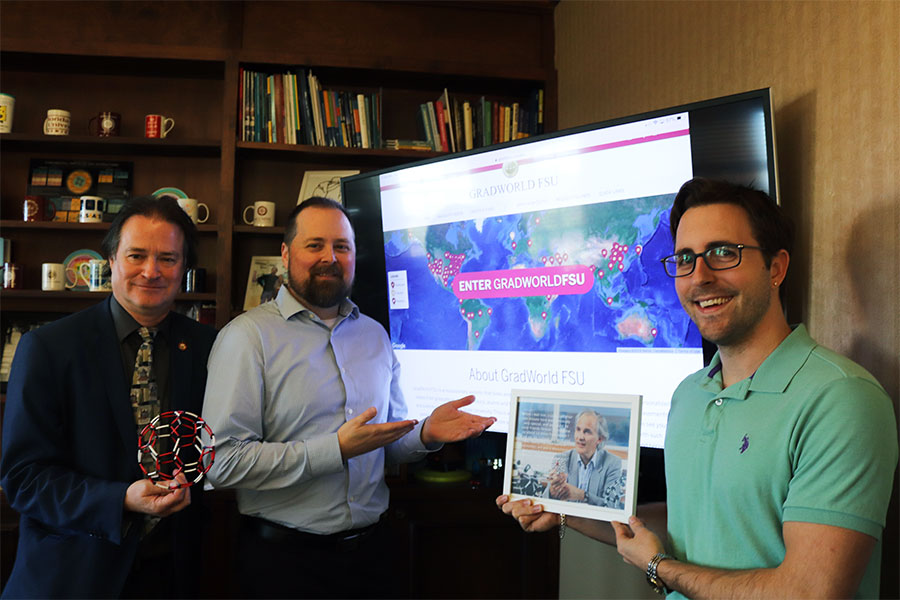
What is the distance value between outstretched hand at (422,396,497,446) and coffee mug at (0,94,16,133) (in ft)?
8.11

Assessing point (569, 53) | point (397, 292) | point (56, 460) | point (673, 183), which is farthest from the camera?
point (569, 53)

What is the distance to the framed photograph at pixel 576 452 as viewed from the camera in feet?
5.22

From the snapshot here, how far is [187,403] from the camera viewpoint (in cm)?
213

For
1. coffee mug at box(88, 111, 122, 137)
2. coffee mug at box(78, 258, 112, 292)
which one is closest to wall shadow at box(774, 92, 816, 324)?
coffee mug at box(78, 258, 112, 292)

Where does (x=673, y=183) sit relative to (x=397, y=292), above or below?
above

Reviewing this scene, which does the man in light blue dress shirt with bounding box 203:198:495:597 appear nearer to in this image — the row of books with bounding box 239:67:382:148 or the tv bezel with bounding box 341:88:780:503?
the tv bezel with bounding box 341:88:780:503

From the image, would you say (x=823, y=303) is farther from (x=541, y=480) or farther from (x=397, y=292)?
(x=397, y=292)

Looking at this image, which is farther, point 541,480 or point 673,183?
point 673,183

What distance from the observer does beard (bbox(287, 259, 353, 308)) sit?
2.39m

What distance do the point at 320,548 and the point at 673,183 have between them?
1.53m

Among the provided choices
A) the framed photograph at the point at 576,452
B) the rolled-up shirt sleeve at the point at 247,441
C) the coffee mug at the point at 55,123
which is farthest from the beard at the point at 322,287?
the coffee mug at the point at 55,123

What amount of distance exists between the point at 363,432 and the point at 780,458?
1188mm

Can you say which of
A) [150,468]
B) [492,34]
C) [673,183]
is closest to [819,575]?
[673,183]

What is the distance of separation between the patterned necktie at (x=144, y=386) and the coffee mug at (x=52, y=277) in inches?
58.8
